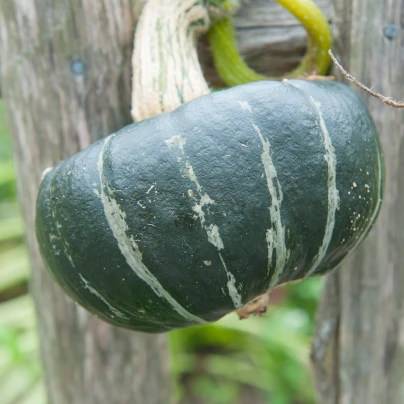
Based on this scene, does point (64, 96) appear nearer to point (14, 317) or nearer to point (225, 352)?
point (14, 317)

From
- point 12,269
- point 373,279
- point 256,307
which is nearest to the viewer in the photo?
point 256,307

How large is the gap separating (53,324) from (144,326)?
0.53 m

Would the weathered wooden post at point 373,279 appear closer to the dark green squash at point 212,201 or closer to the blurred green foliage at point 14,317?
the dark green squash at point 212,201

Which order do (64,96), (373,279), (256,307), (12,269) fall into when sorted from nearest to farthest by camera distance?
(256,307) → (64,96) → (373,279) → (12,269)

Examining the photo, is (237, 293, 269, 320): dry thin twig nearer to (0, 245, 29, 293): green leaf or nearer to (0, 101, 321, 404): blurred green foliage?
(0, 101, 321, 404): blurred green foliage

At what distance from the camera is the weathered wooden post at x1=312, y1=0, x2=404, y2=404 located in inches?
50.8

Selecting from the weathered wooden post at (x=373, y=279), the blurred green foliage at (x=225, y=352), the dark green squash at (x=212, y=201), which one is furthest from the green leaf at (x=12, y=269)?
the dark green squash at (x=212, y=201)

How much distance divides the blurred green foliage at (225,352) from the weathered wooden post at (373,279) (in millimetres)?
989

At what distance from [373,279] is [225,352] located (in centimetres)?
196

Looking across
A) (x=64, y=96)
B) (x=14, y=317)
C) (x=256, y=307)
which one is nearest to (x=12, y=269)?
(x=14, y=317)

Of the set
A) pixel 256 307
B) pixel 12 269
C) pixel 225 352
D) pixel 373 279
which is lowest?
pixel 225 352

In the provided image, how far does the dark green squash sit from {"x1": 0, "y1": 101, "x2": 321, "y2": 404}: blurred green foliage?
1.64 metres

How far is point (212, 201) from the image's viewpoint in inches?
38.1

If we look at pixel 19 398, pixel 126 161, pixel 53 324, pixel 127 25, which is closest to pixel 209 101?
pixel 126 161
